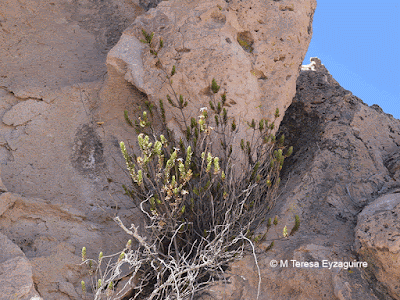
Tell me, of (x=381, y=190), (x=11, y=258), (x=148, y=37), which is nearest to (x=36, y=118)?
(x=148, y=37)

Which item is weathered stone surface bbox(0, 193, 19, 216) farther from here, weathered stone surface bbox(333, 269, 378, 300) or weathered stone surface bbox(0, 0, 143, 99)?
weathered stone surface bbox(333, 269, 378, 300)

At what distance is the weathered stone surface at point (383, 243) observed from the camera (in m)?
2.52

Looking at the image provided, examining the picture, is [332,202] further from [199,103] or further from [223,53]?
[223,53]

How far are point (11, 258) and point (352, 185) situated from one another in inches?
106

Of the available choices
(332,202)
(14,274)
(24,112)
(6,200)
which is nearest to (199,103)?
(332,202)

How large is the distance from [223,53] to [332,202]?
1633mm

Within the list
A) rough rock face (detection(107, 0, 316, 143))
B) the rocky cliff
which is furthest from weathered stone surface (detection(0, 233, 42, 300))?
rough rock face (detection(107, 0, 316, 143))

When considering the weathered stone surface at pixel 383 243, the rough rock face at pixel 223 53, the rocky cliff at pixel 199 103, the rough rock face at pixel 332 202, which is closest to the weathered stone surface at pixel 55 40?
the rocky cliff at pixel 199 103

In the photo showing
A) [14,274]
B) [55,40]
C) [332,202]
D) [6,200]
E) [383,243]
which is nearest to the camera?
[14,274]

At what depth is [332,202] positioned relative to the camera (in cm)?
325

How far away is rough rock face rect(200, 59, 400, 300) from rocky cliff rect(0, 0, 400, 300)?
0.01 meters

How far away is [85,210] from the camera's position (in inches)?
130

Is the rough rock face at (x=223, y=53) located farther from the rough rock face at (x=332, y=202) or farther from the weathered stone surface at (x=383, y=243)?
the weathered stone surface at (x=383, y=243)

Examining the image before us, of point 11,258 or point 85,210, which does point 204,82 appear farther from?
A: point 11,258
